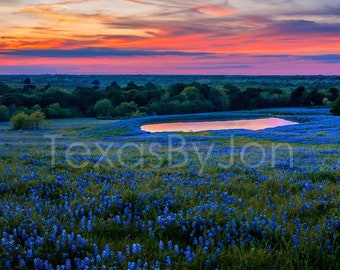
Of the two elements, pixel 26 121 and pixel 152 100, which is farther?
pixel 152 100

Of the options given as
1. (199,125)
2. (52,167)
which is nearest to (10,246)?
(52,167)

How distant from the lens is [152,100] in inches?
3378

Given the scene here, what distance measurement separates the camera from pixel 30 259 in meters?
3.52

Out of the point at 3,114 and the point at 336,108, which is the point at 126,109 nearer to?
the point at 3,114

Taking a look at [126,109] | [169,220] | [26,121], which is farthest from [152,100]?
[169,220]

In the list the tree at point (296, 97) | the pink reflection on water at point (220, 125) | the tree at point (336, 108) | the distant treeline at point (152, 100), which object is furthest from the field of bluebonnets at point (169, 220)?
the tree at point (296, 97)

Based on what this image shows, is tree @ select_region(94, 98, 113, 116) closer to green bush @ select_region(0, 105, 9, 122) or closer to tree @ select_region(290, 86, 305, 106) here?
green bush @ select_region(0, 105, 9, 122)

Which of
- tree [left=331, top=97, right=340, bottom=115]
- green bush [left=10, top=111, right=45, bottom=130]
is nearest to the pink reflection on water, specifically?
tree [left=331, top=97, right=340, bottom=115]

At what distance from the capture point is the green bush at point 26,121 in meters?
53.2

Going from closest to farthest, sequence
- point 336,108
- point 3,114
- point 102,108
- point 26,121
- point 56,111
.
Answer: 1. point 26,121
2. point 336,108
3. point 3,114
4. point 56,111
5. point 102,108

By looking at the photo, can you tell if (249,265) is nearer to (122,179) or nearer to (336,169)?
(122,179)

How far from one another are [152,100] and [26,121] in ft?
119

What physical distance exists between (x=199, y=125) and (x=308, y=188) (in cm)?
5200

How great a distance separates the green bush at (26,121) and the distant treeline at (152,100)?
19608 millimetres
